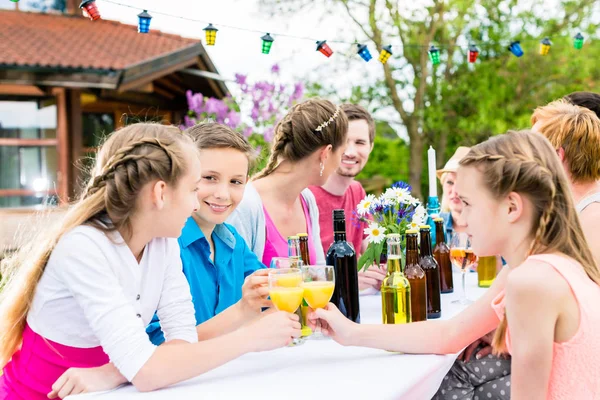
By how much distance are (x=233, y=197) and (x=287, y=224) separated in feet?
2.64

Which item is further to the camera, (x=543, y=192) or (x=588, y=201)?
(x=588, y=201)

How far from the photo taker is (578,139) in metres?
2.38

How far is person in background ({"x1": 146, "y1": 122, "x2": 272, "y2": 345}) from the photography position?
2324 millimetres

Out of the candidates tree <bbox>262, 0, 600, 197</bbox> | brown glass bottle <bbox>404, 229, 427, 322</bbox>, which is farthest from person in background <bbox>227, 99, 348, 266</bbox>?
tree <bbox>262, 0, 600, 197</bbox>

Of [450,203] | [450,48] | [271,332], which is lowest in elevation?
[271,332]

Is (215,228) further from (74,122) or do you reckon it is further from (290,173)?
(74,122)

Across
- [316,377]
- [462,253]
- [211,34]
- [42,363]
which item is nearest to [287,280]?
[316,377]

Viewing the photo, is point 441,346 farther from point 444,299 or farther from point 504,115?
point 504,115

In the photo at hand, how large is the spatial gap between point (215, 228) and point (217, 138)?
36 centimetres

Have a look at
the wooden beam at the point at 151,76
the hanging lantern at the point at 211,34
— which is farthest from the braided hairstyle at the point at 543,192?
the wooden beam at the point at 151,76

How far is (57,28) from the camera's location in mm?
11523

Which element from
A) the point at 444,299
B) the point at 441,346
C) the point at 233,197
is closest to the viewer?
the point at 441,346

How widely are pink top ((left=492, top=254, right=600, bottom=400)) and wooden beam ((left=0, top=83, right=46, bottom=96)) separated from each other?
953 centimetres

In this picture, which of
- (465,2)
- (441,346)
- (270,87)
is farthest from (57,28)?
(441,346)
